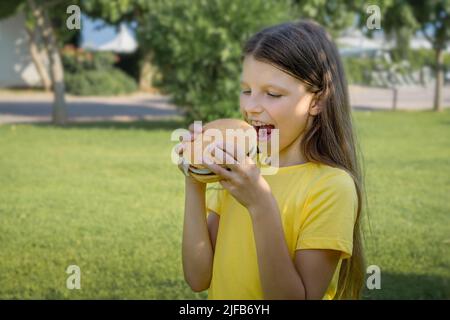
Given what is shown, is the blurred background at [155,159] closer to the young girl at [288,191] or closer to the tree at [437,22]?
the tree at [437,22]

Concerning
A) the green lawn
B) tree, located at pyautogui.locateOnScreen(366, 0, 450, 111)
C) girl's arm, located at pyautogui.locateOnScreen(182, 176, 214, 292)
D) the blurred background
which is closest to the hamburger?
girl's arm, located at pyautogui.locateOnScreen(182, 176, 214, 292)

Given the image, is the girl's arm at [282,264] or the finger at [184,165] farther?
the finger at [184,165]

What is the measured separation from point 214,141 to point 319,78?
0.46 meters

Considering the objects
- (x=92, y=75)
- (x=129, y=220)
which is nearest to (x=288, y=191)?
(x=129, y=220)

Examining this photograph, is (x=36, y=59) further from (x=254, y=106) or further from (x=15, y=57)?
(x=254, y=106)

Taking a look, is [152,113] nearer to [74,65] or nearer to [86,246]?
[74,65]

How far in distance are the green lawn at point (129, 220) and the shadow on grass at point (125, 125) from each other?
3.57 meters

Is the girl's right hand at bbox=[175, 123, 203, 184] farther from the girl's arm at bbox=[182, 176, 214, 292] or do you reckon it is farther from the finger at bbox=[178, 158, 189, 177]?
the girl's arm at bbox=[182, 176, 214, 292]

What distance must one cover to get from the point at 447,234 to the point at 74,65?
28303mm

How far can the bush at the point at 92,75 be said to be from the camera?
31281mm

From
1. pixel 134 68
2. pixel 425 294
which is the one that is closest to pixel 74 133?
pixel 425 294

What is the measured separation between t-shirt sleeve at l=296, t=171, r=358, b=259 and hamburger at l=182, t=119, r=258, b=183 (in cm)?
26

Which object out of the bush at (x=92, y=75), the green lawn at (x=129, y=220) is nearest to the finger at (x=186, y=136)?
the green lawn at (x=129, y=220)

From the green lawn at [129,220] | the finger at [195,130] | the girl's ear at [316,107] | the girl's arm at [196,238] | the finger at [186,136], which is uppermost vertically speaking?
the girl's ear at [316,107]
